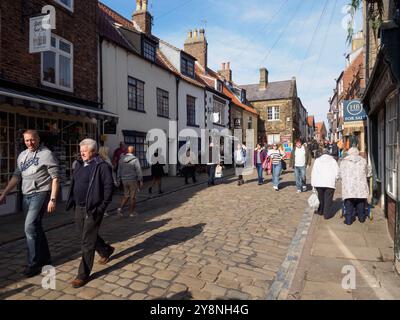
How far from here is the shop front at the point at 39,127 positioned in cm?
779

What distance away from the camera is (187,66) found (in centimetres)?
2211

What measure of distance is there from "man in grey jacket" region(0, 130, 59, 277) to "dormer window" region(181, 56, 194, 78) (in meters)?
18.1

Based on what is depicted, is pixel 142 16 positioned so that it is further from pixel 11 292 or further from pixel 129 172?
pixel 11 292

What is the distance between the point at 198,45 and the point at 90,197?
25994 mm

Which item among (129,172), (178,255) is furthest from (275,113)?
(178,255)

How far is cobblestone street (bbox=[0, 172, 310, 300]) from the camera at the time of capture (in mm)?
3809

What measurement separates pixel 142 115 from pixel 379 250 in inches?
503

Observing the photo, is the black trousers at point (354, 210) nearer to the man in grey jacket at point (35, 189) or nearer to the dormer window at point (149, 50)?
the man in grey jacket at point (35, 189)

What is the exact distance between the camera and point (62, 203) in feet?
32.4

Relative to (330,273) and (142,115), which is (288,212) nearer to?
(330,273)

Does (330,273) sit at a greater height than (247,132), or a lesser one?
lesser

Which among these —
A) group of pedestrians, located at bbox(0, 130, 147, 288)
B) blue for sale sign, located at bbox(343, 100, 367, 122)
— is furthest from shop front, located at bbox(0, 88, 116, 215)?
blue for sale sign, located at bbox(343, 100, 367, 122)

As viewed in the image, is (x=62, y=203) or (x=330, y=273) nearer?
(x=330, y=273)
